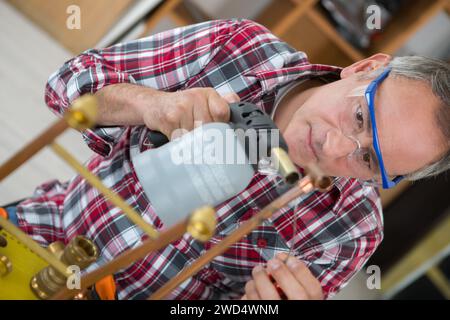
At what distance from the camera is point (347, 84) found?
3.07ft

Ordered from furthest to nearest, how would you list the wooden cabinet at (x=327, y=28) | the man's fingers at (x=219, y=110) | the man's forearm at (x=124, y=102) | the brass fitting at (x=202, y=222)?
the wooden cabinet at (x=327, y=28) → the man's forearm at (x=124, y=102) → the man's fingers at (x=219, y=110) → the brass fitting at (x=202, y=222)

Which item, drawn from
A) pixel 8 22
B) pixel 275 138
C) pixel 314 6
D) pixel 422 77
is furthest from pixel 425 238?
pixel 8 22

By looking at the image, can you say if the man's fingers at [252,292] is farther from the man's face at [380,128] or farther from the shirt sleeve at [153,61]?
the shirt sleeve at [153,61]

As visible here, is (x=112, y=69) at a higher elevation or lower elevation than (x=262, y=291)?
higher

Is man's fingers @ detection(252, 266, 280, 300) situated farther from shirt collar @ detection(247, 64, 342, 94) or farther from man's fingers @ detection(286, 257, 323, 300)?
shirt collar @ detection(247, 64, 342, 94)

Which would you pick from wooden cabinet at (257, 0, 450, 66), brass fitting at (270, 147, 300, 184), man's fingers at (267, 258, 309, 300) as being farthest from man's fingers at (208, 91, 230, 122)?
wooden cabinet at (257, 0, 450, 66)

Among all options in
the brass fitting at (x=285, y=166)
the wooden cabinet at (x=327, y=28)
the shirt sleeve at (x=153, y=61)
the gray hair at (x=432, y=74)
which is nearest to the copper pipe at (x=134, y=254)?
the brass fitting at (x=285, y=166)

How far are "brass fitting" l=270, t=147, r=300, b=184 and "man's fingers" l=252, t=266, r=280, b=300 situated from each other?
20 centimetres

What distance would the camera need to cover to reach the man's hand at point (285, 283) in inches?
27.7

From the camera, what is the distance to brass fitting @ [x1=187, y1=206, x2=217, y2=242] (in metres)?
0.53

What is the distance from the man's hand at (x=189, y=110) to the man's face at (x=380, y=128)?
231 mm
